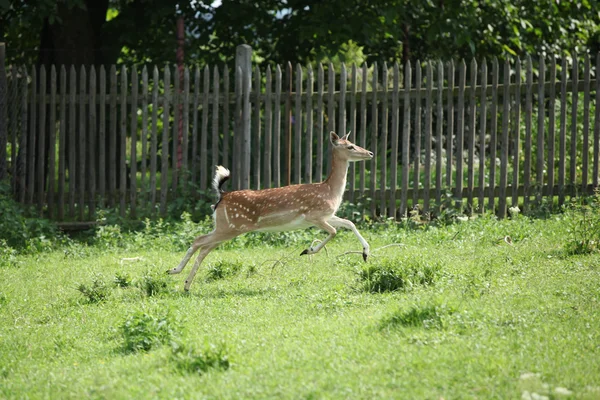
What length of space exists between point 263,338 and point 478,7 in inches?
449

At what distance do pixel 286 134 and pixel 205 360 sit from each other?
7.12 m

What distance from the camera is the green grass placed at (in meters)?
5.59

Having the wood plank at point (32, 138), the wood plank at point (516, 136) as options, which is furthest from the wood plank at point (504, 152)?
the wood plank at point (32, 138)

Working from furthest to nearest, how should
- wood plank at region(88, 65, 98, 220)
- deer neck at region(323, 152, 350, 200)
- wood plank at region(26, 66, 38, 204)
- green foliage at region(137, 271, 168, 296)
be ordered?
1. wood plank at region(26, 66, 38, 204)
2. wood plank at region(88, 65, 98, 220)
3. deer neck at region(323, 152, 350, 200)
4. green foliage at region(137, 271, 168, 296)

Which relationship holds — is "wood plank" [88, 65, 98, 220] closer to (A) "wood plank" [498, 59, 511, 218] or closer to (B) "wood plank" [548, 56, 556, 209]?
(A) "wood plank" [498, 59, 511, 218]

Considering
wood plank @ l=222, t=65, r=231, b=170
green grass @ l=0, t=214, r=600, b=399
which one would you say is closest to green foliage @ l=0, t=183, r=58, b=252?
green grass @ l=0, t=214, r=600, b=399

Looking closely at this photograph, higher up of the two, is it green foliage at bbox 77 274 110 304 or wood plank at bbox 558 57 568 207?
wood plank at bbox 558 57 568 207

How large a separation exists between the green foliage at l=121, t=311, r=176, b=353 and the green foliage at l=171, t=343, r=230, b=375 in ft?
2.28

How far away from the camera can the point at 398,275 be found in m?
8.09

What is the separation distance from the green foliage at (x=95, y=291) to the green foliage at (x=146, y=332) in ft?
6.33

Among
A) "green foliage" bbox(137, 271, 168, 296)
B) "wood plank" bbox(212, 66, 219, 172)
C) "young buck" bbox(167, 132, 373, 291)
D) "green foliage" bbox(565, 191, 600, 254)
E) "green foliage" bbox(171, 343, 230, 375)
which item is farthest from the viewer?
"wood plank" bbox(212, 66, 219, 172)

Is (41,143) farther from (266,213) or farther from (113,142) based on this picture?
(266,213)

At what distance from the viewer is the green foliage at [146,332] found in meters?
6.68

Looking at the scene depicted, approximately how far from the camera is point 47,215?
13.6 metres
